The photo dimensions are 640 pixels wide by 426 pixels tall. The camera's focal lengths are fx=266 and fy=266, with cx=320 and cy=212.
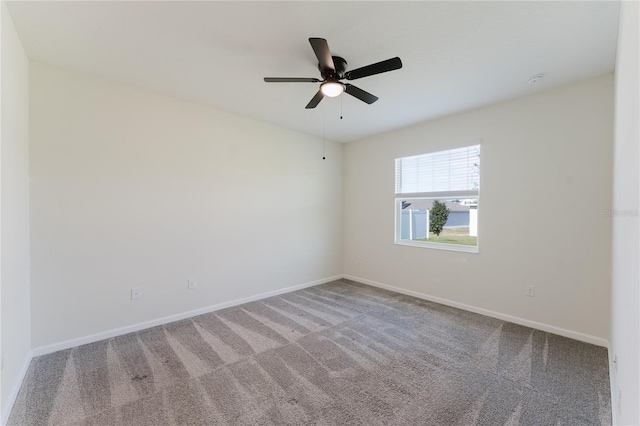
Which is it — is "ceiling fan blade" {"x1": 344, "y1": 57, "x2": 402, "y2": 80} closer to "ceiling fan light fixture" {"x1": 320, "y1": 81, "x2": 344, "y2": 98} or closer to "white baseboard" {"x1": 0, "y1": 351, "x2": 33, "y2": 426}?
"ceiling fan light fixture" {"x1": 320, "y1": 81, "x2": 344, "y2": 98}

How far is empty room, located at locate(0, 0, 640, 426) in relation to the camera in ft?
5.87

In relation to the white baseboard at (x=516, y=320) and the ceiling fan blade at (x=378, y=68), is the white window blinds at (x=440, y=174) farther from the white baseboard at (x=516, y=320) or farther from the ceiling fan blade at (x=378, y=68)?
the ceiling fan blade at (x=378, y=68)

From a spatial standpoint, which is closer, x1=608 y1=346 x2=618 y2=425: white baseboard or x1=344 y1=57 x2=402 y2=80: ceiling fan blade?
x1=608 y1=346 x2=618 y2=425: white baseboard

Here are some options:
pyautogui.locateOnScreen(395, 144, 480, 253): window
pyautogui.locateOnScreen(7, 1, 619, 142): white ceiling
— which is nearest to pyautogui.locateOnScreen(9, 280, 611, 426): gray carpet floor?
pyautogui.locateOnScreen(395, 144, 480, 253): window

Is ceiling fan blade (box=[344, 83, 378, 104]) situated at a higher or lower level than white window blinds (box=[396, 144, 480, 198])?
higher

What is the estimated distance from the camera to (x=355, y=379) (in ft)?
6.90

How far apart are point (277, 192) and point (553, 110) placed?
3.53 meters

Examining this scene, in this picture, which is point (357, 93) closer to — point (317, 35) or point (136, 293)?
Answer: point (317, 35)

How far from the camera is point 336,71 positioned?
2223 millimetres

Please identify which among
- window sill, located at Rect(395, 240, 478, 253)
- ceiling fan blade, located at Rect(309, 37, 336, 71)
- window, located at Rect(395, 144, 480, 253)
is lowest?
window sill, located at Rect(395, 240, 478, 253)

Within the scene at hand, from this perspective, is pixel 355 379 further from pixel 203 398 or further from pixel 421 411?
pixel 203 398

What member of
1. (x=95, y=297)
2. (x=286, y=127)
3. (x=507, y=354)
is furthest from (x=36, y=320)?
(x=507, y=354)

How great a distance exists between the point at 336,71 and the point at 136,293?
3072 millimetres

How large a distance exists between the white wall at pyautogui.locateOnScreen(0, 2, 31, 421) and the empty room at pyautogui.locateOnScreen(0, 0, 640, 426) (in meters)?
0.03
